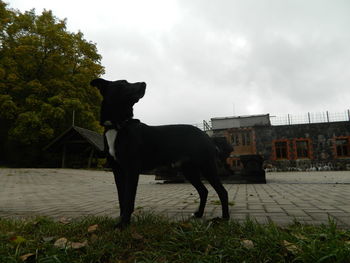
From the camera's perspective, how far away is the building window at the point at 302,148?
24.5 m

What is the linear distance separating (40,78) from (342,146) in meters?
29.6

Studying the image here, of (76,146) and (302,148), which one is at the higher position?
(76,146)

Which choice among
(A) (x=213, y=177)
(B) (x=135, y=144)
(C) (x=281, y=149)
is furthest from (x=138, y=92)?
(C) (x=281, y=149)

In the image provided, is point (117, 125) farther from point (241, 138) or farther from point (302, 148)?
point (302, 148)

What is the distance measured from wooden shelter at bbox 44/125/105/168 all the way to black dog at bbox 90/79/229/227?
1589 cm

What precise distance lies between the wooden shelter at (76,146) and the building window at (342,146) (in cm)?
2235

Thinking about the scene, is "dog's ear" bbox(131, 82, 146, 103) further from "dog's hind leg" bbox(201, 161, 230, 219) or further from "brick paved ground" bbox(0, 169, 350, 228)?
"brick paved ground" bbox(0, 169, 350, 228)

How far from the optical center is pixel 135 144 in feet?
7.72

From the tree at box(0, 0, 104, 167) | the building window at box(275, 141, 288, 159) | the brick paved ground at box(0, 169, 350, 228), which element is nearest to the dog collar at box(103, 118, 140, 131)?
the brick paved ground at box(0, 169, 350, 228)

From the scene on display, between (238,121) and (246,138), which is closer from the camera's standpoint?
(246,138)

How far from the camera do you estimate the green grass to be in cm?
149

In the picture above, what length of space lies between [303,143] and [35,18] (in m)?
29.3

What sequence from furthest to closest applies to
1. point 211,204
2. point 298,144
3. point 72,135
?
1. point 298,144
2. point 72,135
3. point 211,204

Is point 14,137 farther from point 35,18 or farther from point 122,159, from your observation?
point 122,159
